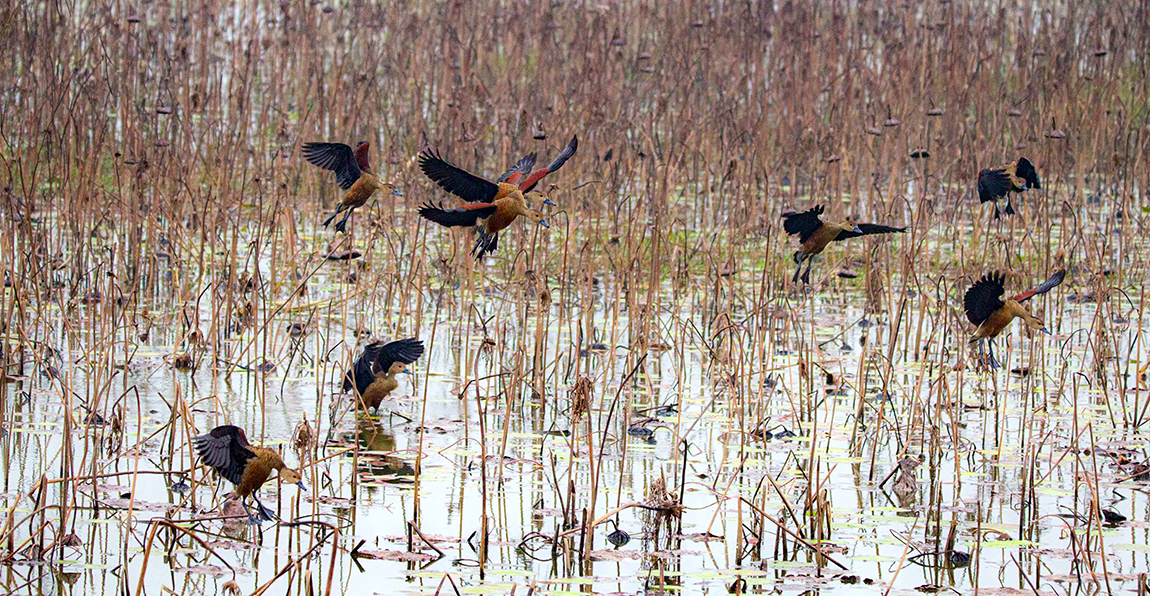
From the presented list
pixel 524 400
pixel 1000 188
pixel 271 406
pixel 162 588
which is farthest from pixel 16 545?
pixel 1000 188

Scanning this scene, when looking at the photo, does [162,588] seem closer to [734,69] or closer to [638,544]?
[638,544]

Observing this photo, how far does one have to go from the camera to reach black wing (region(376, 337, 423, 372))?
3.56 metres

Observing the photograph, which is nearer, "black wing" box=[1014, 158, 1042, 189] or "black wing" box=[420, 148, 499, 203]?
"black wing" box=[420, 148, 499, 203]

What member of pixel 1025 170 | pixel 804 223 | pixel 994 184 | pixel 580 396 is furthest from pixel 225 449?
pixel 1025 170

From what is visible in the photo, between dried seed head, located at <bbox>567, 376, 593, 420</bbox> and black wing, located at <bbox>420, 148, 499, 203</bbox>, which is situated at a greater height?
black wing, located at <bbox>420, 148, 499, 203</bbox>

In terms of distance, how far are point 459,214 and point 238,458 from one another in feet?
1.94

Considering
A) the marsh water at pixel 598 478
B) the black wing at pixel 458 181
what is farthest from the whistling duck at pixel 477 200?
the marsh water at pixel 598 478

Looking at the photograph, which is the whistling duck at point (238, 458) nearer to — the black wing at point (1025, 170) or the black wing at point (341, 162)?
the black wing at point (341, 162)

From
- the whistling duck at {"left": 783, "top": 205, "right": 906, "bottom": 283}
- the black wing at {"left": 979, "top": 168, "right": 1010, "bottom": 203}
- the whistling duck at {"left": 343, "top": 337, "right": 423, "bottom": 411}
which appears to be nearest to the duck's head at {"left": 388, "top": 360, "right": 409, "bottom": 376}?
the whistling duck at {"left": 343, "top": 337, "right": 423, "bottom": 411}

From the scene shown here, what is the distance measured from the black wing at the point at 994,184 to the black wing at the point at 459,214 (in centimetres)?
160

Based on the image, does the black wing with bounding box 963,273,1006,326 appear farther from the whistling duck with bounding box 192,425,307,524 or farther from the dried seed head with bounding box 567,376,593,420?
the whistling duck with bounding box 192,425,307,524

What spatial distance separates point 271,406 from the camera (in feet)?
12.8

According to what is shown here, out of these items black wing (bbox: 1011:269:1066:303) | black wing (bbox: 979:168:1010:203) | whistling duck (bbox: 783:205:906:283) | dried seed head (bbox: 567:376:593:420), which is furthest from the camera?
black wing (bbox: 979:168:1010:203)

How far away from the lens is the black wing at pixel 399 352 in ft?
11.7
